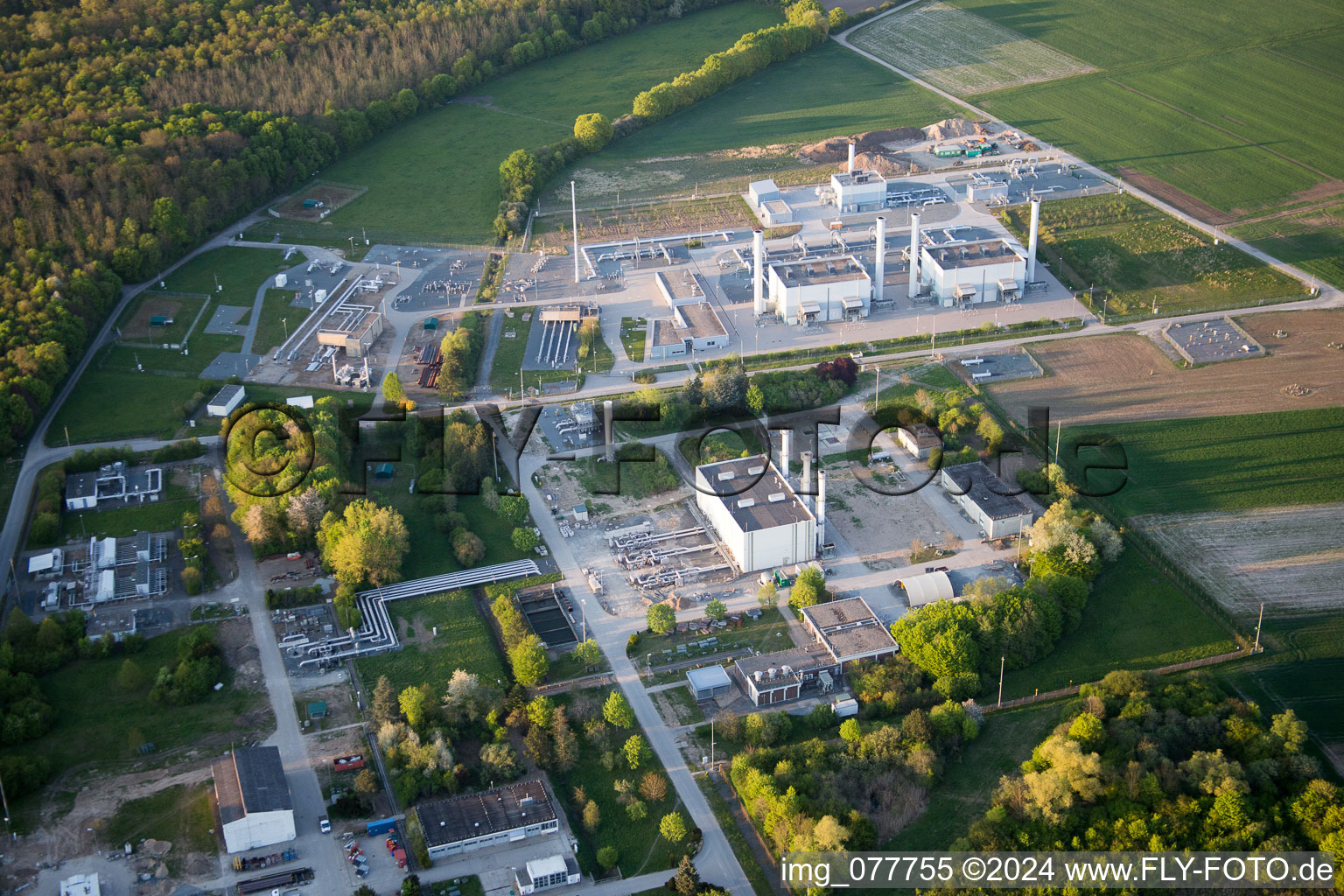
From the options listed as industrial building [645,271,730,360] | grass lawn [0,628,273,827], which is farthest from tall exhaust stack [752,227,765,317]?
grass lawn [0,628,273,827]

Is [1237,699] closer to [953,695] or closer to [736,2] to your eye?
[953,695]

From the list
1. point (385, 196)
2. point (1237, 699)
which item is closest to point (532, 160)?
point (385, 196)

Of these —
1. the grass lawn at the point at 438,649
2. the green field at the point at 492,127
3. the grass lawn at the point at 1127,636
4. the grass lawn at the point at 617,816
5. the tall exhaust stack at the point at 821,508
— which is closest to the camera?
the grass lawn at the point at 617,816

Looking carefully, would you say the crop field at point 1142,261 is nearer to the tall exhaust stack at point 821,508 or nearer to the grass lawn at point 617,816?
the tall exhaust stack at point 821,508

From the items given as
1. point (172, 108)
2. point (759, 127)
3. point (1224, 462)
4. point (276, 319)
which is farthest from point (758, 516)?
point (172, 108)

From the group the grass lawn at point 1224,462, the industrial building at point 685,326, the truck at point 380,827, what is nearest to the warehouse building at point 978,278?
the industrial building at point 685,326

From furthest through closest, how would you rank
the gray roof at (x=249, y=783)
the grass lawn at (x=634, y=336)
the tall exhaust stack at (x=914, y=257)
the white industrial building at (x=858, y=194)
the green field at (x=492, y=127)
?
the green field at (x=492, y=127), the white industrial building at (x=858, y=194), the tall exhaust stack at (x=914, y=257), the grass lawn at (x=634, y=336), the gray roof at (x=249, y=783)
